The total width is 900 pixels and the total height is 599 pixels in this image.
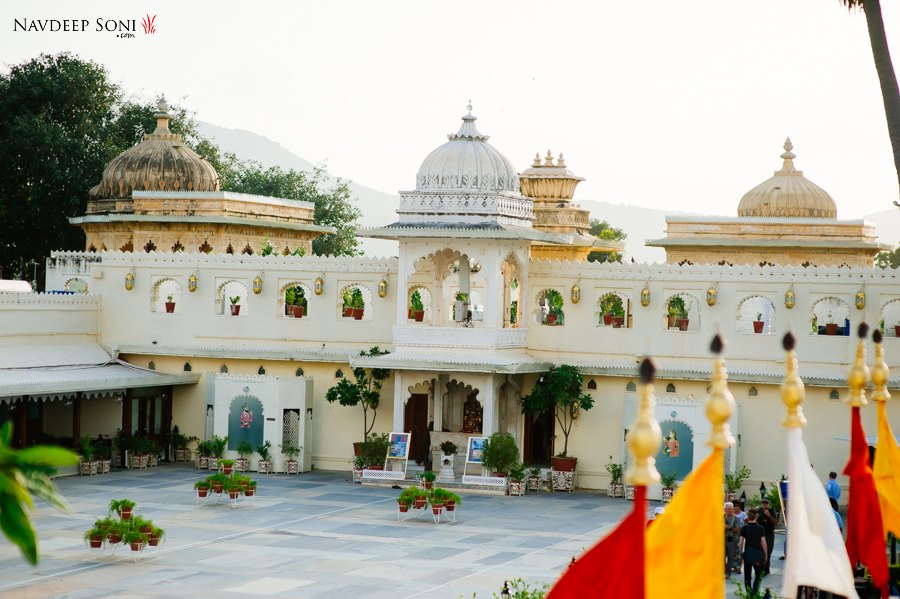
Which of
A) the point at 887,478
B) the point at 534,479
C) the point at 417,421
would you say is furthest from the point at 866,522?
the point at 417,421

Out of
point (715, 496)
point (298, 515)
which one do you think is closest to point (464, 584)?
point (298, 515)

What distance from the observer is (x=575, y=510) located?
28969mm

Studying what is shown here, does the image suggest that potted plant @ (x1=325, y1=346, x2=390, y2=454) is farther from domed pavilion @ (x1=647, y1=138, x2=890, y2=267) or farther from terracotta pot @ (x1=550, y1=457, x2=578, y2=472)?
domed pavilion @ (x1=647, y1=138, x2=890, y2=267)

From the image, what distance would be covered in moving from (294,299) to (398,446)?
22.2 ft

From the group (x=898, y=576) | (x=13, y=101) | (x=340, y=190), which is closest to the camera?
(x=898, y=576)

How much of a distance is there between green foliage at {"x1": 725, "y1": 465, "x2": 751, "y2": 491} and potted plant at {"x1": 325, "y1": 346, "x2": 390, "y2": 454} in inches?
319

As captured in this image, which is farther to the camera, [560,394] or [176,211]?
[176,211]

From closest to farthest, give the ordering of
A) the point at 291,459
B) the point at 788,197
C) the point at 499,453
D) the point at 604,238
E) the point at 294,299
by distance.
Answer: the point at 499,453 < the point at 291,459 < the point at 294,299 < the point at 788,197 < the point at 604,238

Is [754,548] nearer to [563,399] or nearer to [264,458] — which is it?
[563,399]

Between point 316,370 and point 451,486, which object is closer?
point 451,486

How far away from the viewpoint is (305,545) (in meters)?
24.2

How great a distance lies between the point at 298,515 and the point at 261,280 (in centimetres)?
909

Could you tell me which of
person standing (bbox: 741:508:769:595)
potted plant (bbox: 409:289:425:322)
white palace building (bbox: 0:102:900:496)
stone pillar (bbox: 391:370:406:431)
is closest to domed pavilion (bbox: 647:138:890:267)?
white palace building (bbox: 0:102:900:496)

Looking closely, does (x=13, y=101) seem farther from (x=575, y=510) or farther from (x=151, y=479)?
(x=575, y=510)
